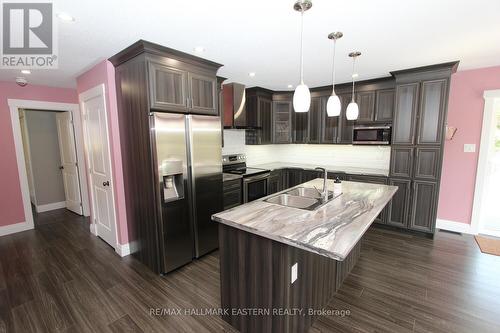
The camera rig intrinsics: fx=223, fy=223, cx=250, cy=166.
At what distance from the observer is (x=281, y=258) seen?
1.56 metres

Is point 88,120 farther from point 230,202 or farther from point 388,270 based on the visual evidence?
point 388,270

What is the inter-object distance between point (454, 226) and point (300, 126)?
3274mm

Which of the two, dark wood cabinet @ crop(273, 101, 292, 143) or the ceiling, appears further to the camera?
dark wood cabinet @ crop(273, 101, 292, 143)

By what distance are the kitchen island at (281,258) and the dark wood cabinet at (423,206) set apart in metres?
2.11

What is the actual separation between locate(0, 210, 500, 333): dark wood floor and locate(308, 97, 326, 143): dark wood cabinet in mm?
2278

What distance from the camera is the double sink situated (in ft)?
7.92

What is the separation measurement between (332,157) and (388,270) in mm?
2687

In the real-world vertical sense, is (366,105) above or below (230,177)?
above

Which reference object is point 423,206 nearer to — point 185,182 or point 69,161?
point 185,182

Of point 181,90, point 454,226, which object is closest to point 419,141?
point 454,226

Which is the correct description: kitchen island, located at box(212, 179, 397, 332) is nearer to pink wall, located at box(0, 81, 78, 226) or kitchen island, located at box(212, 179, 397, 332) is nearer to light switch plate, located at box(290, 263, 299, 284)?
light switch plate, located at box(290, 263, 299, 284)

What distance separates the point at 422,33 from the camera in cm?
223

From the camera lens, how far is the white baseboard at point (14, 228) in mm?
3816

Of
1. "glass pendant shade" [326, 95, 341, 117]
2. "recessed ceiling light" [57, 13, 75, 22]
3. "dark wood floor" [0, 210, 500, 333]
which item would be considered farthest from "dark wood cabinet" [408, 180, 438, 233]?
"recessed ceiling light" [57, 13, 75, 22]
